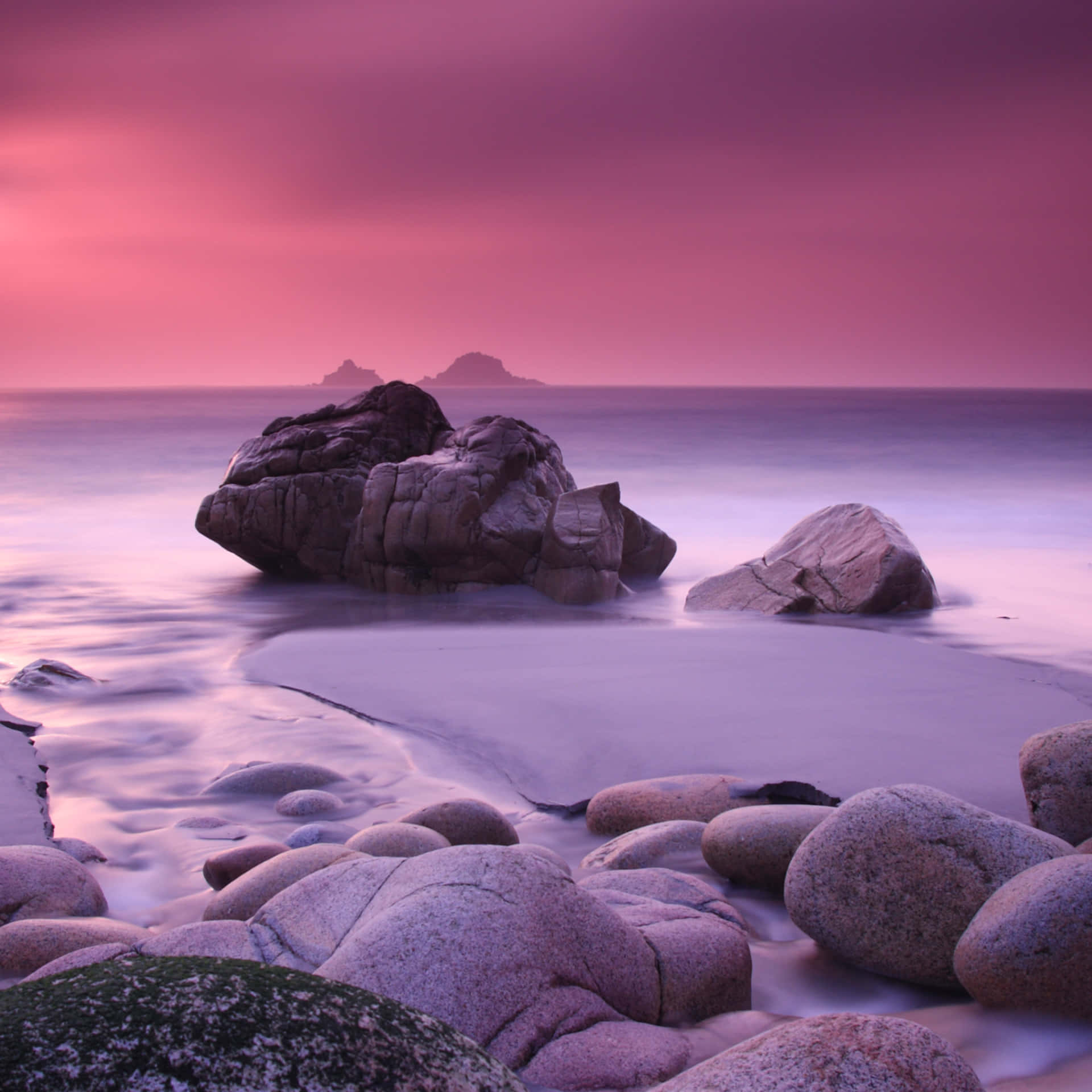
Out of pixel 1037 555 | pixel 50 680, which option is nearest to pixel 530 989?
pixel 50 680

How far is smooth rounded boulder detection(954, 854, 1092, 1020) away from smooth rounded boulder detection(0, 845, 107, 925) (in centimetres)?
327

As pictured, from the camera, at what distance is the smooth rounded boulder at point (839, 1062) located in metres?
1.97

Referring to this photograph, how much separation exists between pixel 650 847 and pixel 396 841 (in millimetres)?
1140

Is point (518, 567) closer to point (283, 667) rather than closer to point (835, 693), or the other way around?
point (283, 667)

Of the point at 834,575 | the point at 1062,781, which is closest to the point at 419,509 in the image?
the point at 834,575

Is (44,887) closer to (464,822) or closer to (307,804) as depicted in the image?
(307,804)

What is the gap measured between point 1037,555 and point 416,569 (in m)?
9.23

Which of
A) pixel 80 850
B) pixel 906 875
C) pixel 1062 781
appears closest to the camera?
pixel 906 875

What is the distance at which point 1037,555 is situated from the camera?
1494cm

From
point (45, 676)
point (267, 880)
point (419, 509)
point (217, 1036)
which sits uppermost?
point (217, 1036)

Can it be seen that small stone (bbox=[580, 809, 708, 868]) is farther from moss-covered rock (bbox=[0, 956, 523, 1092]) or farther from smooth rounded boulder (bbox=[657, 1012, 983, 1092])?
moss-covered rock (bbox=[0, 956, 523, 1092])

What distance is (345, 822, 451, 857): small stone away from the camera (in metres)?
4.07

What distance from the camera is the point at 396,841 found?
161 inches

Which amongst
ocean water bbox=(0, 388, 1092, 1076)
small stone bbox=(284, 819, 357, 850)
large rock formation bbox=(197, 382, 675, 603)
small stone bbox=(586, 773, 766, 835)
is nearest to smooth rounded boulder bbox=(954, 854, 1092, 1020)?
ocean water bbox=(0, 388, 1092, 1076)
